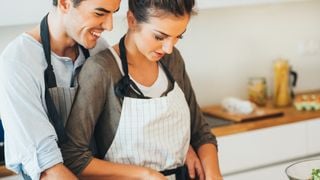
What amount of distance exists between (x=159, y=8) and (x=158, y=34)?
71 millimetres

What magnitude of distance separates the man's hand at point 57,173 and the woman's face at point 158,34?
0.39 m

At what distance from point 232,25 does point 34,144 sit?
1802mm

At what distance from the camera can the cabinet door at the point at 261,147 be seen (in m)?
2.65

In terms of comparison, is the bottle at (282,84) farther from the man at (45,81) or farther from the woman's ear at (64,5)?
the woman's ear at (64,5)

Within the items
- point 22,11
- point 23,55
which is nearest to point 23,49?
point 23,55

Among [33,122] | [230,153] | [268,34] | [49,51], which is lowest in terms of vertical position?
[230,153]

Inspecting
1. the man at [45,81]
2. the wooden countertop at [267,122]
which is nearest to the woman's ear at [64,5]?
the man at [45,81]

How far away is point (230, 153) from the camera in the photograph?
8.71 feet

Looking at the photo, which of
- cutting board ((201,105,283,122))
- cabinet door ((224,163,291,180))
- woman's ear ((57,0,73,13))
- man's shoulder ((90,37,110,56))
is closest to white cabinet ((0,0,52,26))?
man's shoulder ((90,37,110,56))

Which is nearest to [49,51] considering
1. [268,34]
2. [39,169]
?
[39,169]

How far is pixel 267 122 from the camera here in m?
2.74

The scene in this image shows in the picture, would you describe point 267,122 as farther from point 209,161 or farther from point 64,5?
point 64,5

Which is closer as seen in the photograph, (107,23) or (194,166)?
(107,23)

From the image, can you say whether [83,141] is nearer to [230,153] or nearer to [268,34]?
[230,153]
